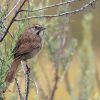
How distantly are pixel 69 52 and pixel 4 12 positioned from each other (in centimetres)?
277

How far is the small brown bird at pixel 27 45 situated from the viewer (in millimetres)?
4309

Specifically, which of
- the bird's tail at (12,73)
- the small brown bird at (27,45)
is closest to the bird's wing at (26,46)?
the small brown bird at (27,45)

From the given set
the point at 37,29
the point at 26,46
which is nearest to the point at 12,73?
the point at 26,46

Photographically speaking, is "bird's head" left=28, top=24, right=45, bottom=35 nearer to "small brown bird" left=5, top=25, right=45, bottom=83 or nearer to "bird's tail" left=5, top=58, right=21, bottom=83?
"small brown bird" left=5, top=25, right=45, bottom=83

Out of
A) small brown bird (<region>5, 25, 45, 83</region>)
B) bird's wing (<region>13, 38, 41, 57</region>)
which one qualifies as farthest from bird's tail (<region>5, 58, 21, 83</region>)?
bird's wing (<region>13, 38, 41, 57</region>)

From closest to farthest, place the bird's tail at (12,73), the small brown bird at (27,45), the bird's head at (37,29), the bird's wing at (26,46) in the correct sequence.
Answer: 1. the bird's tail at (12,73)
2. the small brown bird at (27,45)
3. the bird's wing at (26,46)
4. the bird's head at (37,29)

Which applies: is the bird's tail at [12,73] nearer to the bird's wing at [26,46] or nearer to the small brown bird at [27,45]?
the small brown bird at [27,45]

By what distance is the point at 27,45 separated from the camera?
4867 millimetres

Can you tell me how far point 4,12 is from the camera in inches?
151

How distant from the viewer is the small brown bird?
4309mm

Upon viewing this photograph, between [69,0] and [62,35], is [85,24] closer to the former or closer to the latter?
[62,35]

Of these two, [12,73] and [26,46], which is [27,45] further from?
[12,73]

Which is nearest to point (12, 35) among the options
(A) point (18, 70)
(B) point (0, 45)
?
(B) point (0, 45)

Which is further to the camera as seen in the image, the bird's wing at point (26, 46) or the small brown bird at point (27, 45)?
the bird's wing at point (26, 46)
